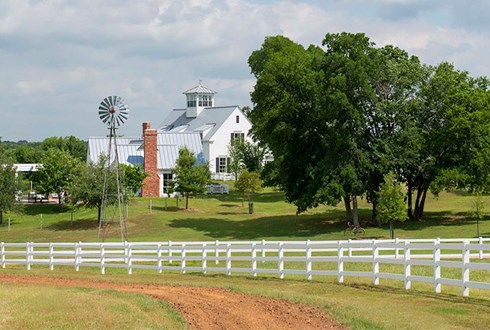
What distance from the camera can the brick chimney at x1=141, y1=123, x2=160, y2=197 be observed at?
329ft

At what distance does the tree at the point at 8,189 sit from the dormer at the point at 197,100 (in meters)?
52.0

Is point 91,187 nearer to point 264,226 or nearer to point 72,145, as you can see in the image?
point 264,226

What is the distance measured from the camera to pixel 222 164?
118 metres

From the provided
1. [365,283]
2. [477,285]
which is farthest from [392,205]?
[477,285]

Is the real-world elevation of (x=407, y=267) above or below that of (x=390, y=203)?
below

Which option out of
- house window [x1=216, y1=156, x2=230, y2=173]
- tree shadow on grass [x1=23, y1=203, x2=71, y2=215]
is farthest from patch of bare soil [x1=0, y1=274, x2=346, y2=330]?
house window [x1=216, y1=156, x2=230, y2=173]

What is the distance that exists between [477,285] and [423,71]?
51.1 m

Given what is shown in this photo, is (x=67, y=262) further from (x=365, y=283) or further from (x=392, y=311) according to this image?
(x=392, y=311)

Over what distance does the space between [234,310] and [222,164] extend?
96727 mm

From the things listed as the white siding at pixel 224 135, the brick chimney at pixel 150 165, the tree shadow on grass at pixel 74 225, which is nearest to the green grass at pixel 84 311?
the tree shadow on grass at pixel 74 225

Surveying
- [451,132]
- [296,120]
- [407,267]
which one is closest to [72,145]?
[296,120]

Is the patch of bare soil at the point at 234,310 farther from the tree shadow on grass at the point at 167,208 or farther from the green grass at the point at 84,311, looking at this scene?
the tree shadow on grass at the point at 167,208

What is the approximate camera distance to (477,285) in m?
22.2

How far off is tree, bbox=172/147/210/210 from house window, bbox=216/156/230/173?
25.6 m
